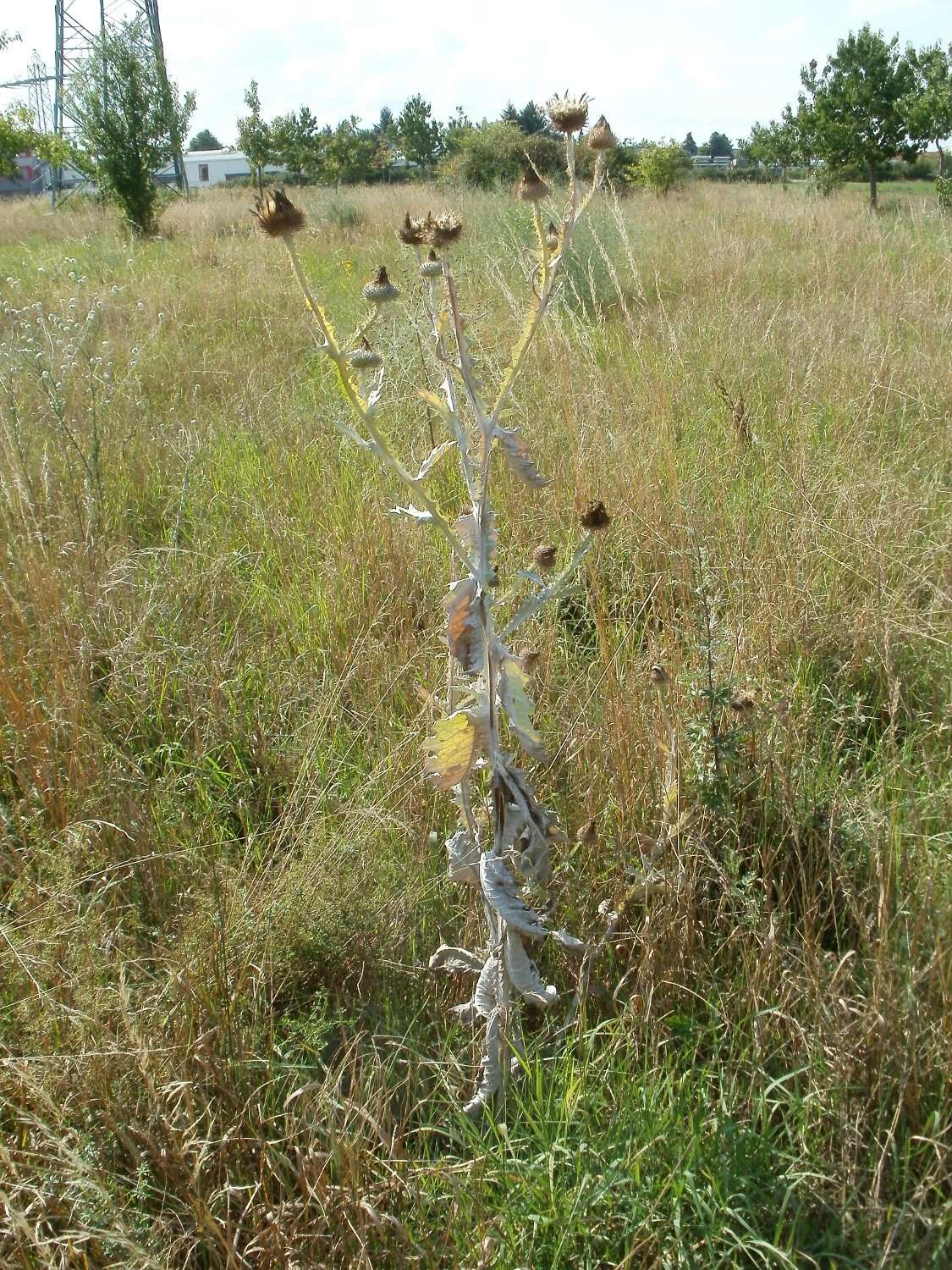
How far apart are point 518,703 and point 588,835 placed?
504mm

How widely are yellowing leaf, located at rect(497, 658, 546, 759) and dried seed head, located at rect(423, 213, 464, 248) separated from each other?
23.0 inches

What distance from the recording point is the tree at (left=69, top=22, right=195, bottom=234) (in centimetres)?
1415

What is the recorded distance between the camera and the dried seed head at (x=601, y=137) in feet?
4.60

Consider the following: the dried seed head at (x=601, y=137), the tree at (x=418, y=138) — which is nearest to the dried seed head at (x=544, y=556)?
the dried seed head at (x=601, y=137)

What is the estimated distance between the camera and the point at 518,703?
127cm

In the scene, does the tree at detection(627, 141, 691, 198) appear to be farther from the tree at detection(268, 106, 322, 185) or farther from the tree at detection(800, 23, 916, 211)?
the tree at detection(268, 106, 322, 185)

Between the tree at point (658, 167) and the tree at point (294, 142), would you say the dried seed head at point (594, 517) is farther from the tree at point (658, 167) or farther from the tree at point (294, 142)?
the tree at point (294, 142)

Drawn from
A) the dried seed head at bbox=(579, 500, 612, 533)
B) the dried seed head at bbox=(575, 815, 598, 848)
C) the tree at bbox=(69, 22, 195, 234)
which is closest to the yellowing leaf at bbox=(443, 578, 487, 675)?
the dried seed head at bbox=(579, 500, 612, 533)

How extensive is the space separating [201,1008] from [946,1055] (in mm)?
1081

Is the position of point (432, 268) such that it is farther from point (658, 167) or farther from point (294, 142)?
point (294, 142)

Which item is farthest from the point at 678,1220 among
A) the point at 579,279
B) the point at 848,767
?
the point at 579,279

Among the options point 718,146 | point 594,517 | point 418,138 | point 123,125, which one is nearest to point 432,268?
point 594,517

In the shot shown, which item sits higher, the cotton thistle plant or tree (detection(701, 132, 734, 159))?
tree (detection(701, 132, 734, 159))

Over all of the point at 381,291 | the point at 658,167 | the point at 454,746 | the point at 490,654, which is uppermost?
the point at 658,167
